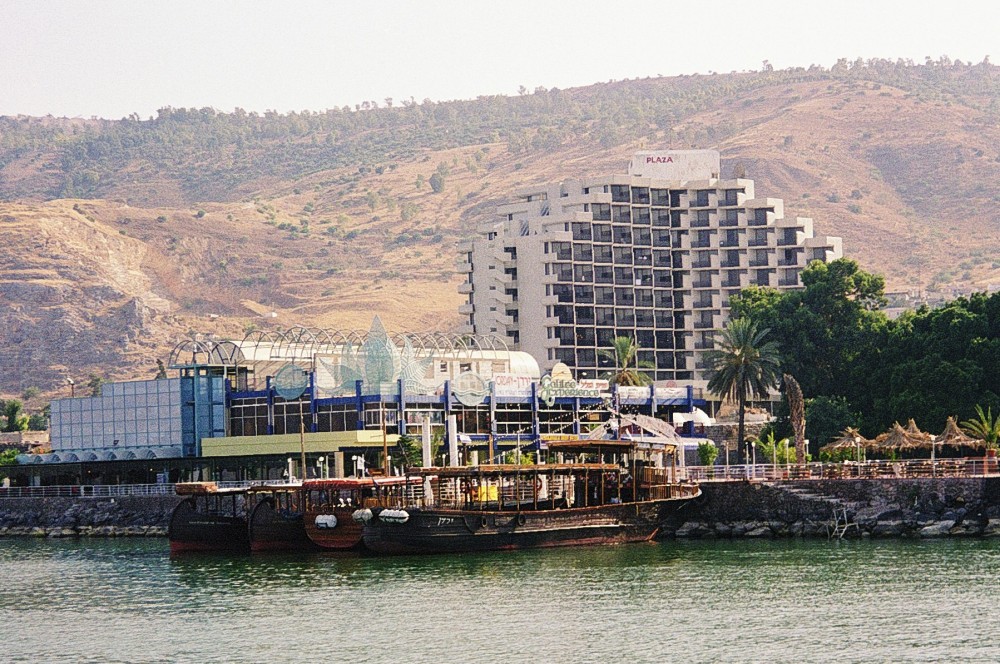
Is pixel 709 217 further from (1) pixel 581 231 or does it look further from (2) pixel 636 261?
(1) pixel 581 231

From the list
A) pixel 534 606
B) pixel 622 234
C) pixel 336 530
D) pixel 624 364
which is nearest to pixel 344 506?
pixel 336 530

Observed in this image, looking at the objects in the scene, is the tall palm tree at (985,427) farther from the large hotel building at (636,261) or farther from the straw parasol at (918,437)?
the large hotel building at (636,261)

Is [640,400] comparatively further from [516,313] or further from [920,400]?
[516,313]

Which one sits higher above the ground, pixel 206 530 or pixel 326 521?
pixel 326 521

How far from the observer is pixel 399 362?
122688mm

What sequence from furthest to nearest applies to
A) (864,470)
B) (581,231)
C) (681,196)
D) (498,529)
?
(681,196) < (581,231) < (864,470) < (498,529)

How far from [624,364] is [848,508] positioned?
185 ft

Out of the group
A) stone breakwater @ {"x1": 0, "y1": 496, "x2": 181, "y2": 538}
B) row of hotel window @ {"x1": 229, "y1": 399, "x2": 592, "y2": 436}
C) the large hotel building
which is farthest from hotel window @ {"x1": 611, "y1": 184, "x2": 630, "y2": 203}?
stone breakwater @ {"x1": 0, "y1": 496, "x2": 181, "y2": 538}

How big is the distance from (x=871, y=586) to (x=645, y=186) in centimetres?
11189

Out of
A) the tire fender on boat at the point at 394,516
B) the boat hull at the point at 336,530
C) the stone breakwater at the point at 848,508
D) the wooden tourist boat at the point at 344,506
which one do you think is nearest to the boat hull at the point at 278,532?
the wooden tourist boat at the point at 344,506

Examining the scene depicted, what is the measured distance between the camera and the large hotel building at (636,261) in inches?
6855

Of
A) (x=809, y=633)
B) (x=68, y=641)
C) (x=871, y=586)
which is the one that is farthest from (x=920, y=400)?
(x=68, y=641)

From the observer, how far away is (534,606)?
65688mm

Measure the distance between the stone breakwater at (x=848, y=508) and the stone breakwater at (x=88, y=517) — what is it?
38265 millimetres
